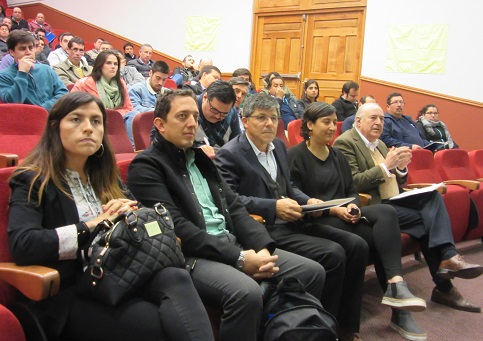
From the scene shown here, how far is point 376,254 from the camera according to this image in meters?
2.02

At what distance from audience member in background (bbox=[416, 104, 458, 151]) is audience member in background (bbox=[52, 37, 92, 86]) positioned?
3.51 meters

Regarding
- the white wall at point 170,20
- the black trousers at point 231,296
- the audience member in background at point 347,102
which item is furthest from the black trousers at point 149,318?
the white wall at point 170,20

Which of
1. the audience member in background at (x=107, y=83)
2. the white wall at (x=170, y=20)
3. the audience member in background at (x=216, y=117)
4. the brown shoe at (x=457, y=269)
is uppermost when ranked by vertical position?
the white wall at (x=170, y=20)

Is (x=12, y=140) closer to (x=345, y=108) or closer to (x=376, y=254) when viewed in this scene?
(x=376, y=254)

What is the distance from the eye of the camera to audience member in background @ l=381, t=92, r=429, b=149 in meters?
4.34

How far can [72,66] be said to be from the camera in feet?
13.3

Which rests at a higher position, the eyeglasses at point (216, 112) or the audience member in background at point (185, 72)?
the audience member in background at point (185, 72)

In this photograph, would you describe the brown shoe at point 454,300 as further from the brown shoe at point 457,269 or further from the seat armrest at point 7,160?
the seat armrest at point 7,160

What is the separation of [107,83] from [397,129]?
2786 mm

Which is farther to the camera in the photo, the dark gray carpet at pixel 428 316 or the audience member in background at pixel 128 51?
the audience member in background at pixel 128 51

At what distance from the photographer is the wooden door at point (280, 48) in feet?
20.5

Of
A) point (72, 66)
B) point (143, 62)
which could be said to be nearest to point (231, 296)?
point (72, 66)

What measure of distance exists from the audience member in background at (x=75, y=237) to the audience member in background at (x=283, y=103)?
11.0 feet

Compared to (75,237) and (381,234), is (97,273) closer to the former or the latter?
(75,237)
